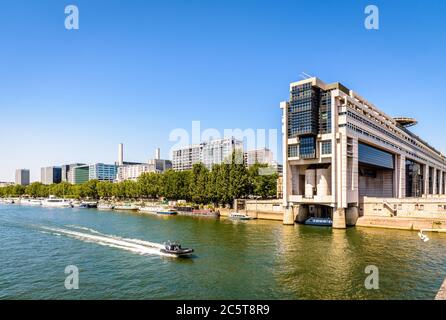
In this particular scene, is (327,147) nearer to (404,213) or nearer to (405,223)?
(404,213)

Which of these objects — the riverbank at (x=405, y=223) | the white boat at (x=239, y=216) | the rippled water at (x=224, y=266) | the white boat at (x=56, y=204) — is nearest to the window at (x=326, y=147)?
the riverbank at (x=405, y=223)

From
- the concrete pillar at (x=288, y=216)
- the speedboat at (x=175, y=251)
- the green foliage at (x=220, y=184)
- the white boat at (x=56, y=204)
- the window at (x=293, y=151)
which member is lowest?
the white boat at (x=56, y=204)

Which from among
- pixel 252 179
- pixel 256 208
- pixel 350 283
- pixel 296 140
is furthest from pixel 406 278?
pixel 252 179

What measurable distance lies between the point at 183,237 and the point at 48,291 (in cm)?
3272

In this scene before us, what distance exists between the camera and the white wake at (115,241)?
50250 mm

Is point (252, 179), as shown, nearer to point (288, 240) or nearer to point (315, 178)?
point (315, 178)

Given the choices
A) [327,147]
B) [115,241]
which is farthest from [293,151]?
[115,241]

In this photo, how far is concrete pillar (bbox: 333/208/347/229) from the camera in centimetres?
8064

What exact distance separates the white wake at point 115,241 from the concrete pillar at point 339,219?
1841 inches

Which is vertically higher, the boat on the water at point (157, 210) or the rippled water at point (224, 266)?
the rippled water at point (224, 266)

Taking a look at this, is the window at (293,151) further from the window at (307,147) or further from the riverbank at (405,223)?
the riverbank at (405,223)

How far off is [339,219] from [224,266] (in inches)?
1923

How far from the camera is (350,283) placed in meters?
34.7

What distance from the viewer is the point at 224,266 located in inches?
1633
